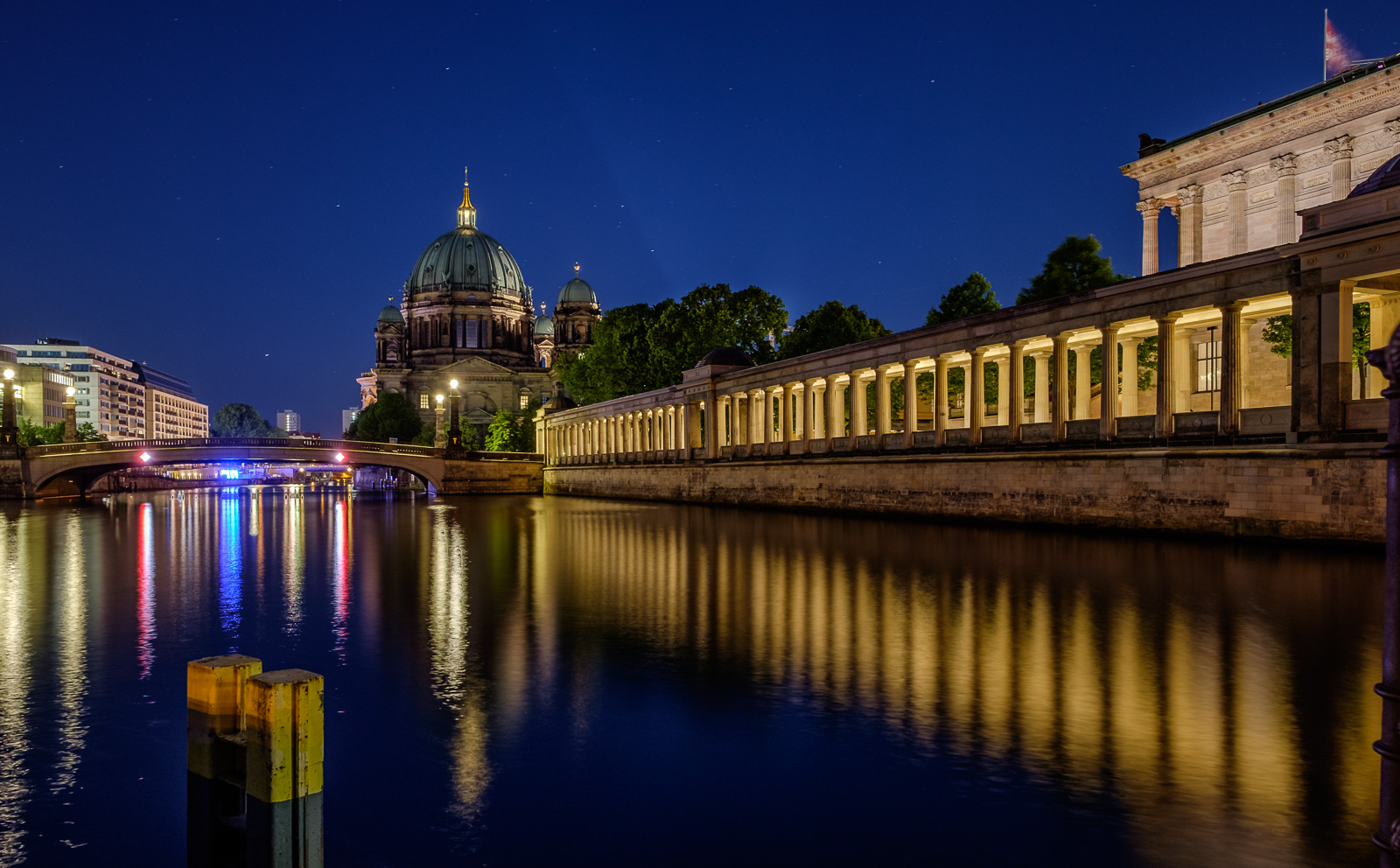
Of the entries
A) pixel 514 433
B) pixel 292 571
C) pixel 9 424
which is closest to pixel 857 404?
pixel 292 571

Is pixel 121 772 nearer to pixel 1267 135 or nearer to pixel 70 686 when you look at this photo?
pixel 70 686

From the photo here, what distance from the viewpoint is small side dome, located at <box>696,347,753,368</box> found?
62.2 metres

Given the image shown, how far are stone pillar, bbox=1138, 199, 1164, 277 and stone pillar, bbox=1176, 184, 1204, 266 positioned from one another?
2.21 m

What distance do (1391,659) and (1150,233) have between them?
62522 mm

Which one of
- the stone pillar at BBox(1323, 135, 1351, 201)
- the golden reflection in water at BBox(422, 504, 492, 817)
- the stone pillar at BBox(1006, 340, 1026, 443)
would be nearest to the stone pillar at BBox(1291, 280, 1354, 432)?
the stone pillar at BBox(1006, 340, 1026, 443)

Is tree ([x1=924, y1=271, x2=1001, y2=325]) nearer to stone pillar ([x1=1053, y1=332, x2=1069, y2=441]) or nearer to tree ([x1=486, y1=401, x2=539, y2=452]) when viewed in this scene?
stone pillar ([x1=1053, y1=332, x2=1069, y2=441])

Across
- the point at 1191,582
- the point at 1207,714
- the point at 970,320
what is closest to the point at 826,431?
the point at 970,320

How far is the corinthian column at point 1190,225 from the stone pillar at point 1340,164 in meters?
8.97

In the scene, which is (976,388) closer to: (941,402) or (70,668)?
(941,402)

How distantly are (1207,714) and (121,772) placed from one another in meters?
8.98

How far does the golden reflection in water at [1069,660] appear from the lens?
6941 millimetres

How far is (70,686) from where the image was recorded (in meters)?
10.4

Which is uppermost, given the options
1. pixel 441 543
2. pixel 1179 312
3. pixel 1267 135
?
pixel 1267 135

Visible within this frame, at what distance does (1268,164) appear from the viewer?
170ft
